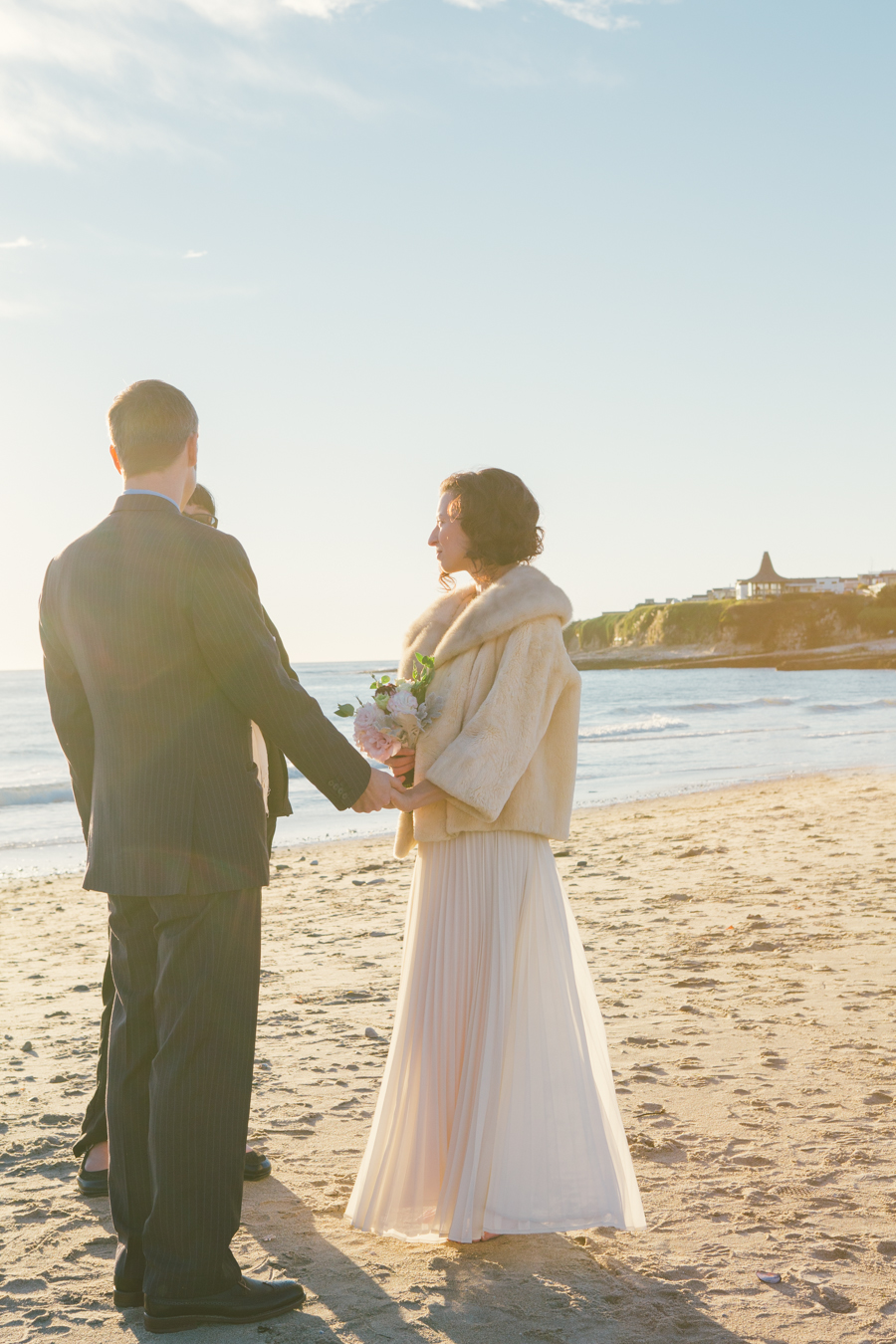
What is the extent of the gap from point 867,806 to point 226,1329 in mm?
10974

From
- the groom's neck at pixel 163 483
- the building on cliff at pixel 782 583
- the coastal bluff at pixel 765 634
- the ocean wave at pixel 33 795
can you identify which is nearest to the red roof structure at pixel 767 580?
the building on cliff at pixel 782 583

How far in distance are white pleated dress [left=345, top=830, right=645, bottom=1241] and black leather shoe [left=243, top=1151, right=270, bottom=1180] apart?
1.87 ft

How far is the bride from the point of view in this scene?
2803mm

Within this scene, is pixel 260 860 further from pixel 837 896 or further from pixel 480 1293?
pixel 837 896

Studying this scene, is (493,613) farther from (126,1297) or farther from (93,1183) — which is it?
(93,1183)

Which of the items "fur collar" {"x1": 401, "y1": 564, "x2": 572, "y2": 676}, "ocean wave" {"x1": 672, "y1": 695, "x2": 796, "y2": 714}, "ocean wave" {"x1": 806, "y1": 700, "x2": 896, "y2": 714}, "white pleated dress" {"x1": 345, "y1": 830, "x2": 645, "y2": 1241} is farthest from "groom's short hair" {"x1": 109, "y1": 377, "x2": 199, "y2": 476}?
"ocean wave" {"x1": 672, "y1": 695, "x2": 796, "y2": 714}

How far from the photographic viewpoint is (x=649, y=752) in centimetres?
2281

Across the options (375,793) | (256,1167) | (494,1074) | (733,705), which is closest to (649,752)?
(733,705)

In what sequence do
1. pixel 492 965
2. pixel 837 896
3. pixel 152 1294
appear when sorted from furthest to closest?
pixel 837 896 < pixel 492 965 < pixel 152 1294

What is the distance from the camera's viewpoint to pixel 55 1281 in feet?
8.89

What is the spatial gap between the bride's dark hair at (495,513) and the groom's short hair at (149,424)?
80 cm

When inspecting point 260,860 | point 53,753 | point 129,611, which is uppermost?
point 129,611

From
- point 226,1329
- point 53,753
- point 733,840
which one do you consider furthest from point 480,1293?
point 53,753

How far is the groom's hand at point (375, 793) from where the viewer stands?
2.72m
